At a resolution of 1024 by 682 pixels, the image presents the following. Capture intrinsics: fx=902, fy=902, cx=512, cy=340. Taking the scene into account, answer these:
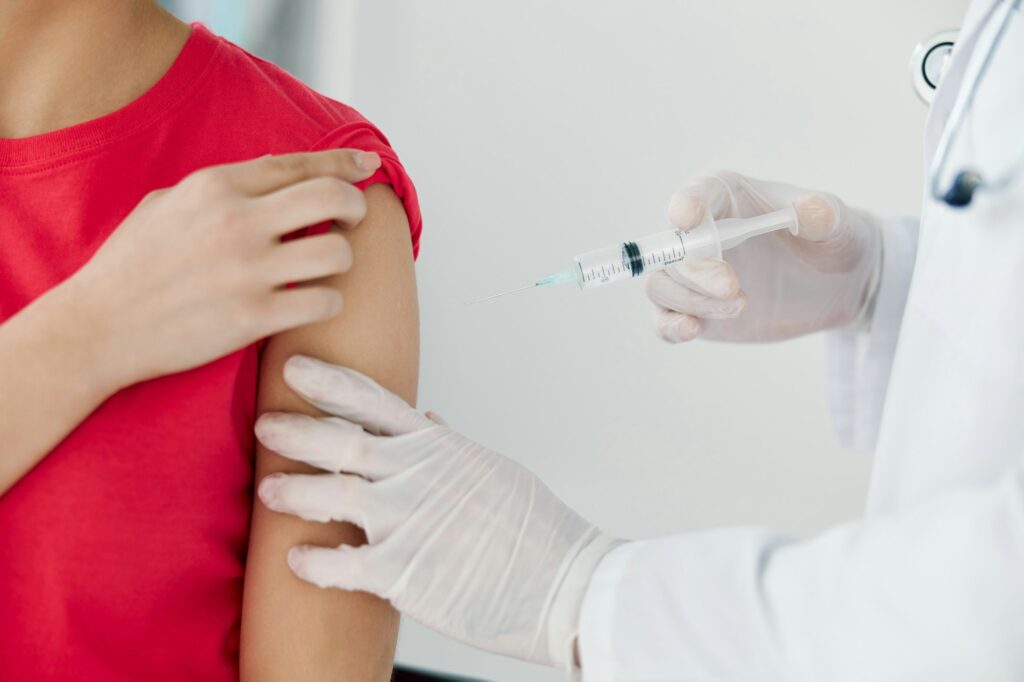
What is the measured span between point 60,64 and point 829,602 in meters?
1.00

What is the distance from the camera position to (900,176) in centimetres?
195

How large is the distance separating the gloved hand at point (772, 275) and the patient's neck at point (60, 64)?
716mm

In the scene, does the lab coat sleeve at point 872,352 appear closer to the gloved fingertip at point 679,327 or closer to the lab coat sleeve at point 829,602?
the gloved fingertip at point 679,327

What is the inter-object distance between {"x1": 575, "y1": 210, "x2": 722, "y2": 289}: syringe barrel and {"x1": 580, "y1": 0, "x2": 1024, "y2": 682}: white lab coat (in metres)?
0.30

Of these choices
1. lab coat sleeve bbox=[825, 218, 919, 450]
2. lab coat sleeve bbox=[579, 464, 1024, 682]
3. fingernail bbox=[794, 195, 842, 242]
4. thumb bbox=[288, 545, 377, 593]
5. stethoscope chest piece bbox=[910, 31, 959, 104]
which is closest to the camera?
lab coat sleeve bbox=[579, 464, 1024, 682]

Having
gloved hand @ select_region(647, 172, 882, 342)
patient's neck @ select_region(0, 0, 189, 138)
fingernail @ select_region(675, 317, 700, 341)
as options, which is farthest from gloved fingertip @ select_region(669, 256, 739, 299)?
patient's neck @ select_region(0, 0, 189, 138)

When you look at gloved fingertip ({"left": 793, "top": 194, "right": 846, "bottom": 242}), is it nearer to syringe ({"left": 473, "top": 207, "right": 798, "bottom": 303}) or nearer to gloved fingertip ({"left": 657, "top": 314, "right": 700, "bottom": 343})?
syringe ({"left": 473, "top": 207, "right": 798, "bottom": 303})

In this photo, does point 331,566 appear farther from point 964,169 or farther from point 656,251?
point 964,169

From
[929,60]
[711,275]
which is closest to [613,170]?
[929,60]

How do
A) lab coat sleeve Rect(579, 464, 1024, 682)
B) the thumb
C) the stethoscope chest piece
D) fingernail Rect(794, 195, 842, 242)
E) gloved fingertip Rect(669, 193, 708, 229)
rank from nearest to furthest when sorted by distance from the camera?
1. lab coat sleeve Rect(579, 464, 1024, 682)
2. the thumb
3. gloved fingertip Rect(669, 193, 708, 229)
4. fingernail Rect(794, 195, 842, 242)
5. the stethoscope chest piece

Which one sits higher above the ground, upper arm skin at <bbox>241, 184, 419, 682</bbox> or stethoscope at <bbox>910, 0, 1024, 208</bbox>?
stethoscope at <bbox>910, 0, 1024, 208</bbox>

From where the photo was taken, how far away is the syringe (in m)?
1.20

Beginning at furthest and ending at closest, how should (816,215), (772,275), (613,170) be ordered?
(613,170), (772,275), (816,215)

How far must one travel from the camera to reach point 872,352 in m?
1.62
